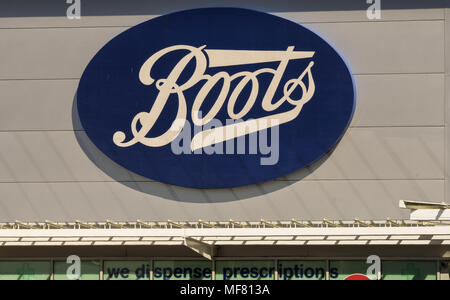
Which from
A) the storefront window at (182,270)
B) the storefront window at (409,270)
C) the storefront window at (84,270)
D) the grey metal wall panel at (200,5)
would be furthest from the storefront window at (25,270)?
the storefront window at (409,270)

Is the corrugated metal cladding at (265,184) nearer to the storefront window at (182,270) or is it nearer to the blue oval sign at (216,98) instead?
the blue oval sign at (216,98)

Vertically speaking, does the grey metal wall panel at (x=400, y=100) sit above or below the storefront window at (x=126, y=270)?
above

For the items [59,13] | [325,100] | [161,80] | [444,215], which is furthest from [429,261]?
[59,13]

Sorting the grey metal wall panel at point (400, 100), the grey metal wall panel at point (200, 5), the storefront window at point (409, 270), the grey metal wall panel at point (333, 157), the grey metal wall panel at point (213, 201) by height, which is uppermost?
the grey metal wall panel at point (200, 5)

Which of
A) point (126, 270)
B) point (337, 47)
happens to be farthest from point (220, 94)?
point (126, 270)

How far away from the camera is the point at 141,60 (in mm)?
26953

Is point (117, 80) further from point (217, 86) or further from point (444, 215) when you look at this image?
point (444, 215)

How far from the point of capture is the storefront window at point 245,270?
26469 millimetres

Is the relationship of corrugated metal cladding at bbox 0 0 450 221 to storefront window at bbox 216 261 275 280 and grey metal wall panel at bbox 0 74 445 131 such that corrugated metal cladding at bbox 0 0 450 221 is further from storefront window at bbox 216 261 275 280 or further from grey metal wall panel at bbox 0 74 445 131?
storefront window at bbox 216 261 275 280

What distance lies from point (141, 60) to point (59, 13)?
74.5 inches

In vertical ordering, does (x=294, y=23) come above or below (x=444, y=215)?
above

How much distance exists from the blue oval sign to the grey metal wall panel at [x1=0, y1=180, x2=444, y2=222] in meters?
0.32

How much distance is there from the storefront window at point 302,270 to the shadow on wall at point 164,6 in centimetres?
483

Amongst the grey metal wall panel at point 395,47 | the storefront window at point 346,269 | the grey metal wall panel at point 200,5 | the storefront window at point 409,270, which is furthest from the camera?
the grey metal wall panel at point 200,5
